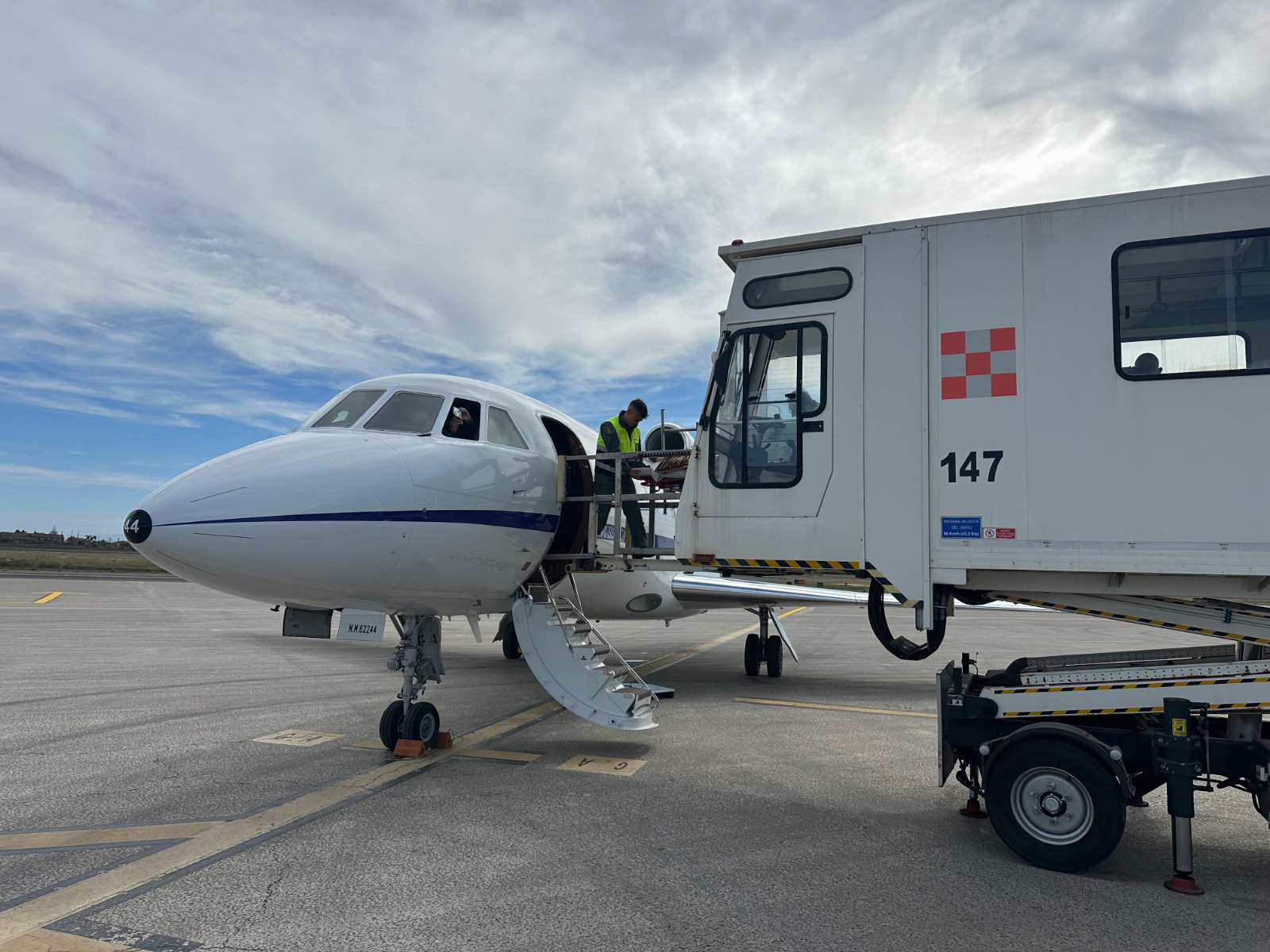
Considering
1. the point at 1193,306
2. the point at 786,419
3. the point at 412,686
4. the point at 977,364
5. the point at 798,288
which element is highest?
the point at 798,288

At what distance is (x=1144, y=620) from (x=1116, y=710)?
0.66 meters

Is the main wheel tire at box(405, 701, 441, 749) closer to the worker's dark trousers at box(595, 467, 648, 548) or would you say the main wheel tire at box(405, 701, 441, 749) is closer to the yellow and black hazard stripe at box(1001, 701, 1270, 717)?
the worker's dark trousers at box(595, 467, 648, 548)

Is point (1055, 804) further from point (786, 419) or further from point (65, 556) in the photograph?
point (65, 556)

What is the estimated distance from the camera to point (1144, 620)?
5.02 meters

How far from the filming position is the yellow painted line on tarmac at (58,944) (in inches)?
136

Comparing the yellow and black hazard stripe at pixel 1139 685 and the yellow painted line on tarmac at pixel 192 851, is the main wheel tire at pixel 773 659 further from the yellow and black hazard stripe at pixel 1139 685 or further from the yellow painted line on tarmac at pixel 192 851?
the yellow and black hazard stripe at pixel 1139 685

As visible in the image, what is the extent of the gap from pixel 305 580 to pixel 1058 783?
5.42 meters

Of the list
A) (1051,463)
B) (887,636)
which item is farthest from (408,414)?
(1051,463)

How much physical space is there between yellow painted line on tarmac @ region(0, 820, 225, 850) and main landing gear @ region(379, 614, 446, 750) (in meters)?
2.06

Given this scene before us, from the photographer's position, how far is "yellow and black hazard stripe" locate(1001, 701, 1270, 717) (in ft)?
14.7

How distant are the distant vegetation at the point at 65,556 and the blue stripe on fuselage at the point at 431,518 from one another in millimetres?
25002

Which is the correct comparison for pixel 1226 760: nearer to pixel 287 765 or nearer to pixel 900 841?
pixel 900 841

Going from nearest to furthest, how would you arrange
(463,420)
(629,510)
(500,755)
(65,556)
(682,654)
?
(463,420) < (500,755) < (629,510) < (682,654) < (65,556)

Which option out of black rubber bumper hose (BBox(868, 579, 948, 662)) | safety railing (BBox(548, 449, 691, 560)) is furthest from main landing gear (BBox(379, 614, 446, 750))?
black rubber bumper hose (BBox(868, 579, 948, 662))
